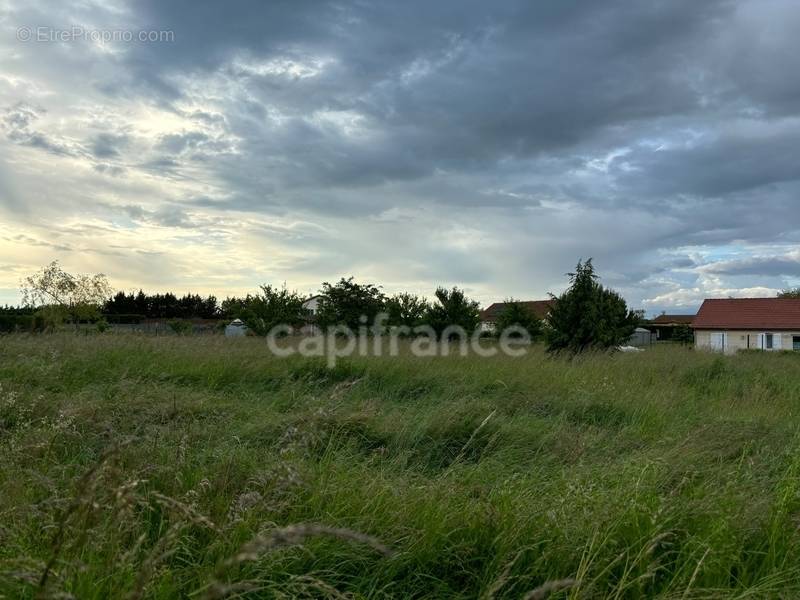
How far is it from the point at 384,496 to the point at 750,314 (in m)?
43.2

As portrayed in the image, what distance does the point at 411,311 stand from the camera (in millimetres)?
22125

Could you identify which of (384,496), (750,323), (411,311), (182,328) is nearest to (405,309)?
(411,311)

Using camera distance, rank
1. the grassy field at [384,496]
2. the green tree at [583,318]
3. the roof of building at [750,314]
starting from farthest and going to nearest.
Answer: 1. the roof of building at [750,314]
2. the green tree at [583,318]
3. the grassy field at [384,496]

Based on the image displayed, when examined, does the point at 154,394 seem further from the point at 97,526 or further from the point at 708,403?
the point at 708,403

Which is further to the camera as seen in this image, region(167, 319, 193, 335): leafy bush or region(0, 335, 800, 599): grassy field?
region(167, 319, 193, 335): leafy bush

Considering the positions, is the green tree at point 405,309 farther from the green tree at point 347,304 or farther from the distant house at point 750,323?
the distant house at point 750,323

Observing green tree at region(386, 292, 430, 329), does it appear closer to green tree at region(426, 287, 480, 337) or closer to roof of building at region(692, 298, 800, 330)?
green tree at region(426, 287, 480, 337)

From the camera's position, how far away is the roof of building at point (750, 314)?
122 feet

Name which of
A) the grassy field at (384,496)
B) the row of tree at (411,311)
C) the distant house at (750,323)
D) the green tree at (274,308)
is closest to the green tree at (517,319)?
the row of tree at (411,311)

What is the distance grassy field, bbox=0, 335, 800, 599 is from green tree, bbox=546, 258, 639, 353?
22.8 ft

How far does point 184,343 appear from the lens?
10.1 m

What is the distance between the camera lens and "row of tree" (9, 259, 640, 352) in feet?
47.2

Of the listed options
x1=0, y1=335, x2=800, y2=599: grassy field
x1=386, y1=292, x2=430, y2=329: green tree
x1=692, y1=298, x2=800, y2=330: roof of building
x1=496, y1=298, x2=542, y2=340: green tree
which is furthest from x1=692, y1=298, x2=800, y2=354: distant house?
x1=0, y1=335, x2=800, y2=599: grassy field

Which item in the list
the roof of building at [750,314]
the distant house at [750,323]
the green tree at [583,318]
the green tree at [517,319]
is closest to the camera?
the green tree at [583,318]
